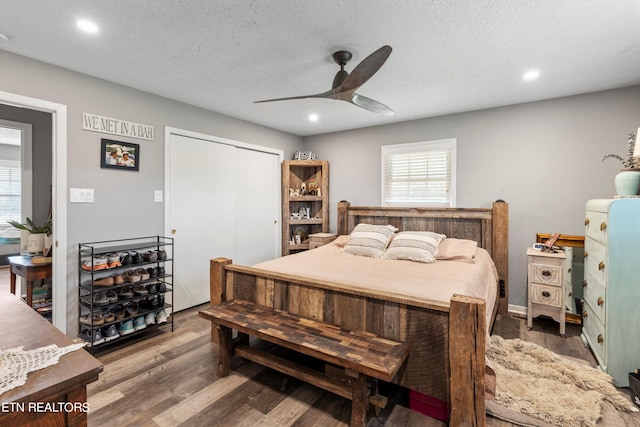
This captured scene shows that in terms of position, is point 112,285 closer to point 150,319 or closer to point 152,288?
point 152,288

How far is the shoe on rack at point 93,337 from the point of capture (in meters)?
2.39

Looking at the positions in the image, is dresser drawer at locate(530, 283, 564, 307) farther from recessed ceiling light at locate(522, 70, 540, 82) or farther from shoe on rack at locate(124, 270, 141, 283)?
shoe on rack at locate(124, 270, 141, 283)

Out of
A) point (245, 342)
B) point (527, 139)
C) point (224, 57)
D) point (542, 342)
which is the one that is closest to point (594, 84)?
point (527, 139)

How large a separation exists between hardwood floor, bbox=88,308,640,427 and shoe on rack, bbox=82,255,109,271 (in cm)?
71

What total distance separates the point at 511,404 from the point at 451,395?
604 mm

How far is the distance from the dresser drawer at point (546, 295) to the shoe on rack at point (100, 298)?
3913 millimetres

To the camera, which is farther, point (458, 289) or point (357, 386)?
point (458, 289)

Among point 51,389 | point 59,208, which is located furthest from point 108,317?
point 51,389

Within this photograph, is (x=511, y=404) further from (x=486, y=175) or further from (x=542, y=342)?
(x=486, y=175)

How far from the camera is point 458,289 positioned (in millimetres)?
2002

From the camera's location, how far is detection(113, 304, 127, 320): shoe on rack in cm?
256

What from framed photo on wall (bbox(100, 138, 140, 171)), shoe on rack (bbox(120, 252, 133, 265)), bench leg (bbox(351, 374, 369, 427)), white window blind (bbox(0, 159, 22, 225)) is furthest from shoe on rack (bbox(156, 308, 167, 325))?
white window blind (bbox(0, 159, 22, 225))

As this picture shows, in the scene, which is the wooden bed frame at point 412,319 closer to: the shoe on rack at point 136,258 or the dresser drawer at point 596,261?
the shoe on rack at point 136,258

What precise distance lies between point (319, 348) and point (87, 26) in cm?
244
